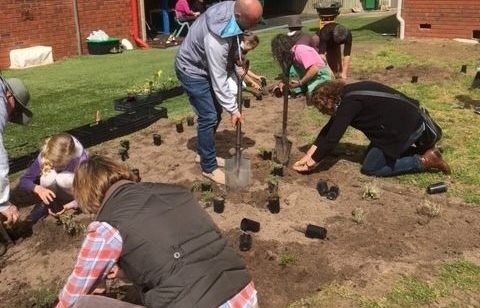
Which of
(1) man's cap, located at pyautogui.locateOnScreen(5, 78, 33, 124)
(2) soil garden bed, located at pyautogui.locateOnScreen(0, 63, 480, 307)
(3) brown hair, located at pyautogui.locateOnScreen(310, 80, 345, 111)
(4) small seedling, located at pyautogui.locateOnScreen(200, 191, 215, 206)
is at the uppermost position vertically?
(1) man's cap, located at pyautogui.locateOnScreen(5, 78, 33, 124)

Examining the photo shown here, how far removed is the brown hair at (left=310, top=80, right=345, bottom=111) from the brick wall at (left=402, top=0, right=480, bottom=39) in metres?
10.0

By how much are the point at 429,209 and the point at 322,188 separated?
100 cm

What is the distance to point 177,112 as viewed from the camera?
8062 millimetres

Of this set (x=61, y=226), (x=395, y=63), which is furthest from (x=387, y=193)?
(x=395, y=63)

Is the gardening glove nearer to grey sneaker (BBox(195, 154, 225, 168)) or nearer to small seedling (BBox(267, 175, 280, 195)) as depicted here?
grey sneaker (BBox(195, 154, 225, 168))

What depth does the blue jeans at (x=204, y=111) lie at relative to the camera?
17.2ft

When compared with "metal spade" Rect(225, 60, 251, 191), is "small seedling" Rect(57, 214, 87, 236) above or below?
below

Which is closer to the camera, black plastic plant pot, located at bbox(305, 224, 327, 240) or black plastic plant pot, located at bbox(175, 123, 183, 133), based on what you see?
black plastic plant pot, located at bbox(305, 224, 327, 240)

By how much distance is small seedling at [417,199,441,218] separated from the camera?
4590 millimetres

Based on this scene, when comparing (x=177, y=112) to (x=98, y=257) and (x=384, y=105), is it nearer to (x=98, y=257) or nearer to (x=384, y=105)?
(x=384, y=105)

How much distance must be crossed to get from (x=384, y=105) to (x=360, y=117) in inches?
9.9

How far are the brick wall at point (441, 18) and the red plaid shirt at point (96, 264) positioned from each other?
13.1 m

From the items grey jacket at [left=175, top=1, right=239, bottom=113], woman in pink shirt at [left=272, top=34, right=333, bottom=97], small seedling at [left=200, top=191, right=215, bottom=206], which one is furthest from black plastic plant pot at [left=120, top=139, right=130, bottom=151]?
woman in pink shirt at [left=272, top=34, right=333, bottom=97]

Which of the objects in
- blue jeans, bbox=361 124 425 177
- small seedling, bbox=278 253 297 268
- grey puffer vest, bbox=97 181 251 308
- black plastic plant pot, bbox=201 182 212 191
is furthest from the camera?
blue jeans, bbox=361 124 425 177
